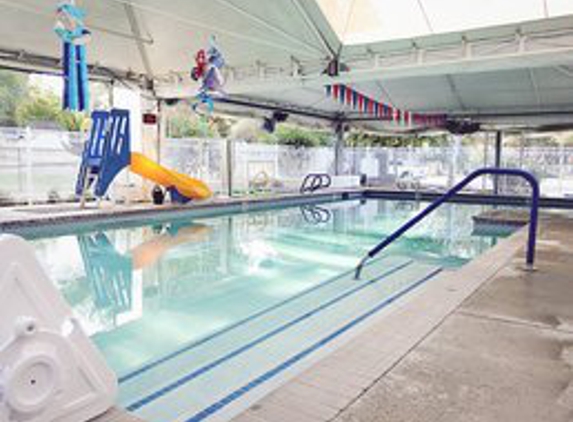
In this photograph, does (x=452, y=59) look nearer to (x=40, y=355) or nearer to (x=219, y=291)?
(x=219, y=291)

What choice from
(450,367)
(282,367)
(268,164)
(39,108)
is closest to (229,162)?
(268,164)

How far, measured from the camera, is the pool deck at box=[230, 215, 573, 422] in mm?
1726

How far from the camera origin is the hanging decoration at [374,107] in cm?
991

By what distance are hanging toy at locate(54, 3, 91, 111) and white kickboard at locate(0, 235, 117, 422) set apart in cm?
501

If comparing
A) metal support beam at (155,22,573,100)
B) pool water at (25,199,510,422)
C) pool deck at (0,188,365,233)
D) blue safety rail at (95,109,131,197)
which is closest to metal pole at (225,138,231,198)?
pool deck at (0,188,365,233)

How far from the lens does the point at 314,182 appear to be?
49.2ft

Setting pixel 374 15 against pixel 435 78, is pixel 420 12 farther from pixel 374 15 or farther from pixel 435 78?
pixel 435 78

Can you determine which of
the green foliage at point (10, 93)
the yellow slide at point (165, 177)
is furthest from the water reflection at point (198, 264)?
the green foliage at point (10, 93)

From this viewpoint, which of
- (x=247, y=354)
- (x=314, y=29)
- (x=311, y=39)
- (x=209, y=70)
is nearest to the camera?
(x=247, y=354)

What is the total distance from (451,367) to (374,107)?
33.5 feet

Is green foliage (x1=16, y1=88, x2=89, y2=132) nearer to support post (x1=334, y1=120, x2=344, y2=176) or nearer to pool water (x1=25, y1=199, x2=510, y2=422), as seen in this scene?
support post (x1=334, y1=120, x2=344, y2=176)

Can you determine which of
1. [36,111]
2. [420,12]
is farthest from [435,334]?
[36,111]

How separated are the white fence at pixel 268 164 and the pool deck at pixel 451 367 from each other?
28.3 feet

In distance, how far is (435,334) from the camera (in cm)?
252
